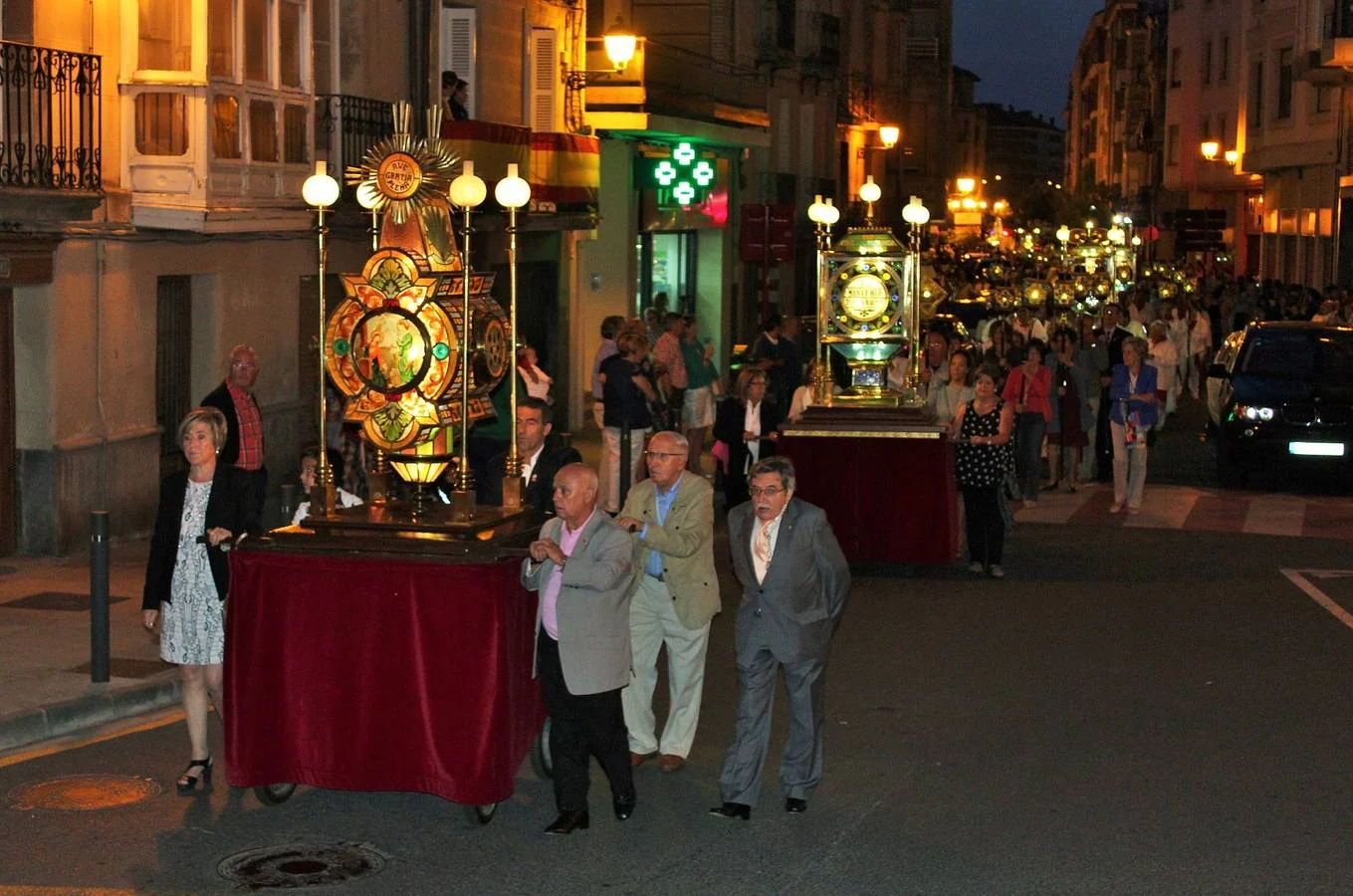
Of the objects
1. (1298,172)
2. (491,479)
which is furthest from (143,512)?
(1298,172)

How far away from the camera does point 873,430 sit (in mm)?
16031

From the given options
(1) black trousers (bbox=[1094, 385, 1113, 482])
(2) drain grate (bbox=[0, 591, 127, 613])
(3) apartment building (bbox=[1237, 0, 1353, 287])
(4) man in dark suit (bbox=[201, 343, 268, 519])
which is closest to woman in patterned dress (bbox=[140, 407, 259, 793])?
(4) man in dark suit (bbox=[201, 343, 268, 519])

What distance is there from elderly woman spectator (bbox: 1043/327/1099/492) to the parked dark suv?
1.48 metres

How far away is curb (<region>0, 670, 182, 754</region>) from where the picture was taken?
1052 cm

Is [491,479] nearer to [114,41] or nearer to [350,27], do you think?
[114,41]

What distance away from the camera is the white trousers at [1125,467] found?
20266 millimetres

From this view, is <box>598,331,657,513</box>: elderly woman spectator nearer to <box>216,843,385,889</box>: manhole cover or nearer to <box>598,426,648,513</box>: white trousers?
<box>598,426,648,513</box>: white trousers

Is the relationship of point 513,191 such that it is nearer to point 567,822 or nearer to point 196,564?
point 196,564

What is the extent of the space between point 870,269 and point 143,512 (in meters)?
6.47

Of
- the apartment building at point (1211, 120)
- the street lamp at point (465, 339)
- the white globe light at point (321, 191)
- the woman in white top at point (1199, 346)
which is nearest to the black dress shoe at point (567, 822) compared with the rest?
the street lamp at point (465, 339)

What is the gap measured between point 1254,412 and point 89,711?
14.6m

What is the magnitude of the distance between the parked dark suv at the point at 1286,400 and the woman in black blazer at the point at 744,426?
20.5ft

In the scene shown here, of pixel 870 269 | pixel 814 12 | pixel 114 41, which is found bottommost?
pixel 870 269

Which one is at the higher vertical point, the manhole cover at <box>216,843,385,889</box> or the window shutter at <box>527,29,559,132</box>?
the window shutter at <box>527,29,559,132</box>
